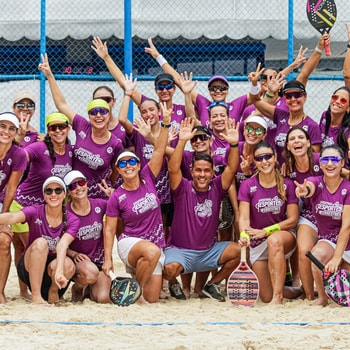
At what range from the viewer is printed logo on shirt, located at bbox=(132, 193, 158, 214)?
732cm

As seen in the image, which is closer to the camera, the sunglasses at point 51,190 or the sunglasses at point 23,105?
the sunglasses at point 51,190

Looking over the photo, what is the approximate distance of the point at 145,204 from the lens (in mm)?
7348

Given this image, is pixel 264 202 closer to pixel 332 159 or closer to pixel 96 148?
pixel 332 159

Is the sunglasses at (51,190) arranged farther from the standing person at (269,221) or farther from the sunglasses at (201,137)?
the standing person at (269,221)

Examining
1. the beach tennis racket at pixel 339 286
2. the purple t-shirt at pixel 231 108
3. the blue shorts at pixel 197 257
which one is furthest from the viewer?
the purple t-shirt at pixel 231 108

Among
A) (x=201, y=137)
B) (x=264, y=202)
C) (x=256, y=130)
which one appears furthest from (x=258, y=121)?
(x=264, y=202)

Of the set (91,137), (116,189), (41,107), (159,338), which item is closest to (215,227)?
(116,189)

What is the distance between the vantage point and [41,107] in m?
11.6

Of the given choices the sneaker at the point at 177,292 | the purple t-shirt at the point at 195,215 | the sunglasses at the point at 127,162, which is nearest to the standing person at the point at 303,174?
the purple t-shirt at the point at 195,215

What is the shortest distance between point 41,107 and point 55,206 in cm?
461

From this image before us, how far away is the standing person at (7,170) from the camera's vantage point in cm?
721

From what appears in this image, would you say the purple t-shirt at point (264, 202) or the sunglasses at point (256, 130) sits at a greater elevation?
the sunglasses at point (256, 130)

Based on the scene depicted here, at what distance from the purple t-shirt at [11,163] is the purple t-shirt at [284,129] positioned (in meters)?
2.49

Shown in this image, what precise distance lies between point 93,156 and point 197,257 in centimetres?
140
